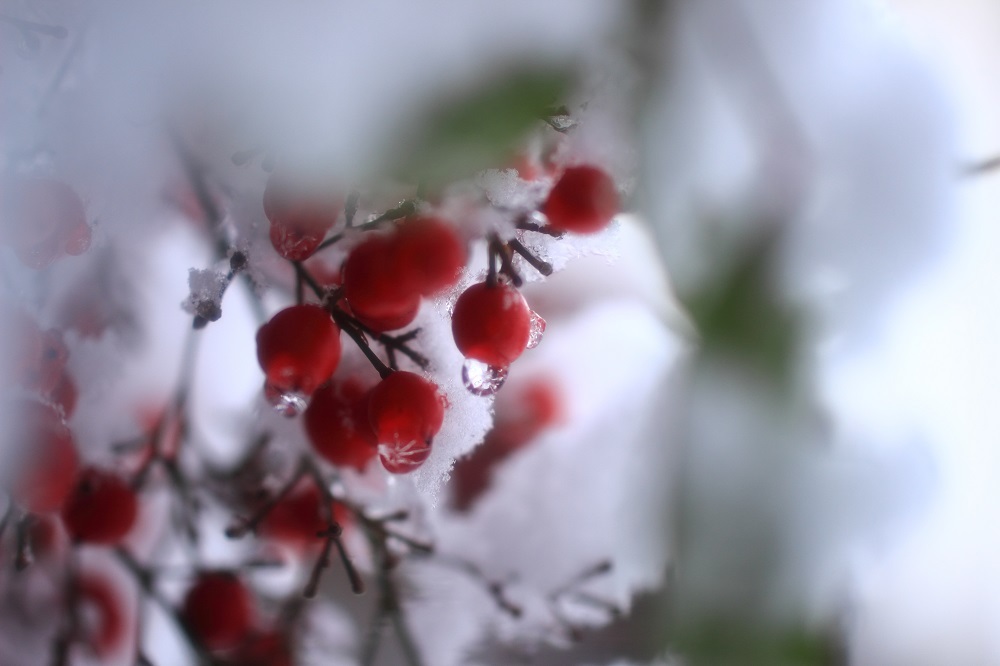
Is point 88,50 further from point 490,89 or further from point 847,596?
point 847,596

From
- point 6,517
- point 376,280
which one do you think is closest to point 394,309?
point 376,280

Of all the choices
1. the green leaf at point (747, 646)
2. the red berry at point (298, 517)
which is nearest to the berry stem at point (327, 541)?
the red berry at point (298, 517)

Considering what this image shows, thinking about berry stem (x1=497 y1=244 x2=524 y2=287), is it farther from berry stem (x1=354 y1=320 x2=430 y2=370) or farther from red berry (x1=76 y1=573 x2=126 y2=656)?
red berry (x1=76 y1=573 x2=126 y2=656)

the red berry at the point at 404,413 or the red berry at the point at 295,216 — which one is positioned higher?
the red berry at the point at 295,216

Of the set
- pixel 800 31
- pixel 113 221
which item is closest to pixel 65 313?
pixel 113 221

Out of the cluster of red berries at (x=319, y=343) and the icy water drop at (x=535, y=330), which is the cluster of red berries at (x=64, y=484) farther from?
the icy water drop at (x=535, y=330)

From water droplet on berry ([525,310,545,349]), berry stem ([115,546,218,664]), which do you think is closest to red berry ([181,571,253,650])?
berry stem ([115,546,218,664])

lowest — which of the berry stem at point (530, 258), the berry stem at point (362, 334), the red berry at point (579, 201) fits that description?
the berry stem at point (362, 334)

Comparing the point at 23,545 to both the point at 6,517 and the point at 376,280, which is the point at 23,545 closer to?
the point at 6,517
